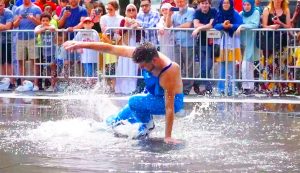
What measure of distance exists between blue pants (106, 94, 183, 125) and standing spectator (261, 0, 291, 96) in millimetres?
5833

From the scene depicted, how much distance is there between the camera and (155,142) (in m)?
9.12

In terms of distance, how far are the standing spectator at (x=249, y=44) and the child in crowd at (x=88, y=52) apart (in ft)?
10.3

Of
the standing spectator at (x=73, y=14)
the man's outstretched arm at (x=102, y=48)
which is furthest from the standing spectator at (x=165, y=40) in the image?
the man's outstretched arm at (x=102, y=48)

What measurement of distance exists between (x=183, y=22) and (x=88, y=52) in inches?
86.7

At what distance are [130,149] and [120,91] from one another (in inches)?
275

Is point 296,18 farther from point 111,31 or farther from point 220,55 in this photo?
point 111,31

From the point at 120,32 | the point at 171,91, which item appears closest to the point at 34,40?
the point at 120,32

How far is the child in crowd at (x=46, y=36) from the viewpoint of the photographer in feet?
52.2

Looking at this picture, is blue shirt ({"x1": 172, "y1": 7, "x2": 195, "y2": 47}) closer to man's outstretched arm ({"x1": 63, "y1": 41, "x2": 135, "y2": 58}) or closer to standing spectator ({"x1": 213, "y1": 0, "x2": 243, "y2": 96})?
standing spectator ({"x1": 213, "y1": 0, "x2": 243, "y2": 96})

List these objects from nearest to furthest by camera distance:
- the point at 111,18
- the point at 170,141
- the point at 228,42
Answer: the point at 170,141 → the point at 228,42 → the point at 111,18

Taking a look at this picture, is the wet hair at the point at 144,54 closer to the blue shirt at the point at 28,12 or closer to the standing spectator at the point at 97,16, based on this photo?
the standing spectator at the point at 97,16

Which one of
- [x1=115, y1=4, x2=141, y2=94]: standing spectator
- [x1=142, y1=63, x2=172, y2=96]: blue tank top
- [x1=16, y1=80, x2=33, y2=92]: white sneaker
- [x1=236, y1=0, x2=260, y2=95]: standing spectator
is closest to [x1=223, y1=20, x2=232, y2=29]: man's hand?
[x1=236, y1=0, x2=260, y2=95]: standing spectator

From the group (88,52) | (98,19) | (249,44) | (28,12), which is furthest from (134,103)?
(28,12)

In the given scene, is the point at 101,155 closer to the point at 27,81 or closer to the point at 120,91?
the point at 120,91
